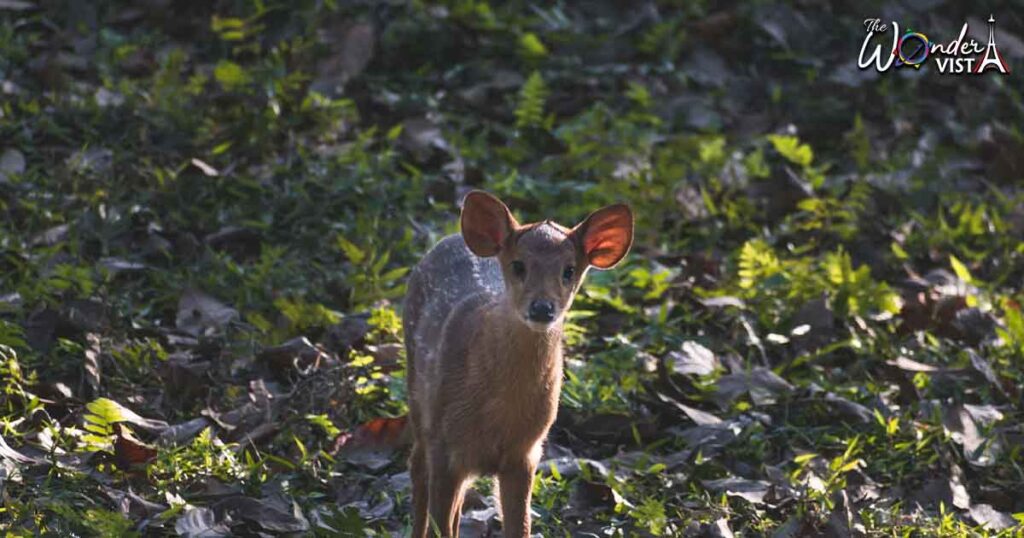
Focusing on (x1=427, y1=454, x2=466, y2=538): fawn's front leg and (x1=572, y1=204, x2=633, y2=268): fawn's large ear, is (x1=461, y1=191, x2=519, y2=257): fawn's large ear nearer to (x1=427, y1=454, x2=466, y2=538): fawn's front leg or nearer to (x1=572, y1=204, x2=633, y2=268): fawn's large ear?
(x1=572, y1=204, x2=633, y2=268): fawn's large ear

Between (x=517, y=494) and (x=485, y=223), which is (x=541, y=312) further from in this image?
(x=517, y=494)

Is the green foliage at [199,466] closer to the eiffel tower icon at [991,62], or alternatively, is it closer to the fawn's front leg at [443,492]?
the fawn's front leg at [443,492]

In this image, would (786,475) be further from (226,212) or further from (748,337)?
(226,212)

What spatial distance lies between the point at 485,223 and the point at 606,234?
1.21 feet

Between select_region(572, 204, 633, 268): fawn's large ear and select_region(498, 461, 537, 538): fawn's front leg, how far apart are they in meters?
0.66

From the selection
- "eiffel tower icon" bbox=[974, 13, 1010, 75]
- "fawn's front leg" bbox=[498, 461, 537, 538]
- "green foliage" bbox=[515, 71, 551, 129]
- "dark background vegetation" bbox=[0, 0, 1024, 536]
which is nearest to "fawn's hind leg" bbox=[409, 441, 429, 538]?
"dark background vegetation" bbox=[0, 0, 1024, 536]

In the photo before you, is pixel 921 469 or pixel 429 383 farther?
pixel 921 469

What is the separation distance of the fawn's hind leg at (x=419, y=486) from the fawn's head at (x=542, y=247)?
1.98 feet

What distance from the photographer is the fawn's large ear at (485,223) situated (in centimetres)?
475

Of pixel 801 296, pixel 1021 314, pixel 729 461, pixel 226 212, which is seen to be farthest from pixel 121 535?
pixel 1021 314

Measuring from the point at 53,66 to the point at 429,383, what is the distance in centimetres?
369

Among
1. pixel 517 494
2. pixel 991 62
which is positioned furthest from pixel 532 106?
pixel 517 494

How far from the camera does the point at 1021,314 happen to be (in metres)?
6.47

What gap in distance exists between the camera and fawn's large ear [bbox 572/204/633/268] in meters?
4.77
